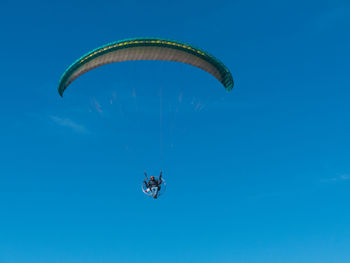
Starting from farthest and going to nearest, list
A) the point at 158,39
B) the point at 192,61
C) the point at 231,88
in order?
the point at 231,88 < the point at 192,61 < the point at 158,39

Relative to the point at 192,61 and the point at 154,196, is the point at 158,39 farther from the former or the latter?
the point at 154,196

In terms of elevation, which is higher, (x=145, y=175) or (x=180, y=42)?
(x=180, y=42)

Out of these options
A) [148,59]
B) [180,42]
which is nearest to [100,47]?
[148,59]

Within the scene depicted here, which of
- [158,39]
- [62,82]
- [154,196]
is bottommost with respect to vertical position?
[154,196]

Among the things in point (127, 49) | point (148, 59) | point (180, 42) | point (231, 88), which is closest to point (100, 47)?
point (127, 49)

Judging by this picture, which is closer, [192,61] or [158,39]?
[158,39]

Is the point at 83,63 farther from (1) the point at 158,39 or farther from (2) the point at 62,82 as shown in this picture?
(1) the point at 158,39

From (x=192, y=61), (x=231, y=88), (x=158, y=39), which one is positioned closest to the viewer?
(x=158, y=39)

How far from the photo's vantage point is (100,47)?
3316 centimetres

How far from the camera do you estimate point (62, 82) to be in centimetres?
3616

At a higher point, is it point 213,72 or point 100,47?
point 213,72

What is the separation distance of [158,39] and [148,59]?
2.61 meters

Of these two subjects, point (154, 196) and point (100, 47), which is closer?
point (100, 47)

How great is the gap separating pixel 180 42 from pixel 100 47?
21.8 feet
